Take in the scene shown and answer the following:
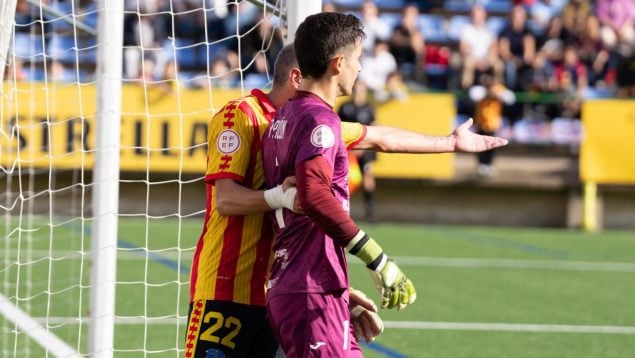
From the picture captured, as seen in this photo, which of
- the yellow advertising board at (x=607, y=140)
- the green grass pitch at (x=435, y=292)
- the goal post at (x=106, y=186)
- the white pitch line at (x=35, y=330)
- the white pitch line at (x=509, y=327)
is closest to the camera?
the goal post at (x=106, y=186)

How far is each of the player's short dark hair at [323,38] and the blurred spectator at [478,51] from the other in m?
15.5

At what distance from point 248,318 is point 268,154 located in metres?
0.61

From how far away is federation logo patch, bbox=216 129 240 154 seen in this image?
4090 mm

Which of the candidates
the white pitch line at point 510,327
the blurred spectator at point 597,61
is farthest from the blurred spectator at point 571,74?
the white pitch line at point 510,327

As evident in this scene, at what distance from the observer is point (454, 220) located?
19.1 meters

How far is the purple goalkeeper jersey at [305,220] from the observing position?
3.64 m

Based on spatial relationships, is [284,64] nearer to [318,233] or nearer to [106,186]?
[318,233]

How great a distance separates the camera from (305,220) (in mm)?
3752

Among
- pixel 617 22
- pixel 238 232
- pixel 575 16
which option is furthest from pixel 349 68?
pixel 617 22

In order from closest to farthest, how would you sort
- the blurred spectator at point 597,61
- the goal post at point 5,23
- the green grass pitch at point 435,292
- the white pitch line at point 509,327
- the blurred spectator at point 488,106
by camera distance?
1. the goal post at point 5,23
2. the green grass pitch at point 435,292
3. the white pitch line at point 509,327
4. the blurred spectator at point 488,106
5. the blurred spectator at point 597,61

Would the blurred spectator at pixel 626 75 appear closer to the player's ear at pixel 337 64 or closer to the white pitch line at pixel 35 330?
the white pitch line at pixel 35 330

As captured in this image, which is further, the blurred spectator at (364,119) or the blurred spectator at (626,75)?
the blurred spectator at (626,75)

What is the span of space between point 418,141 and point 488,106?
1425 centimetres

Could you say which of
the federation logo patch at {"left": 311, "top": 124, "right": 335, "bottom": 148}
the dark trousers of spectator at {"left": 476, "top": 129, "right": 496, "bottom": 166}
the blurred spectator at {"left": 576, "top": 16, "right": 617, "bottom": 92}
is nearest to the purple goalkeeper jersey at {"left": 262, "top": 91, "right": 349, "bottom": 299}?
the federation logo patch at {"left": 311, "top": 124, "right": 335, "bottom": 148}
